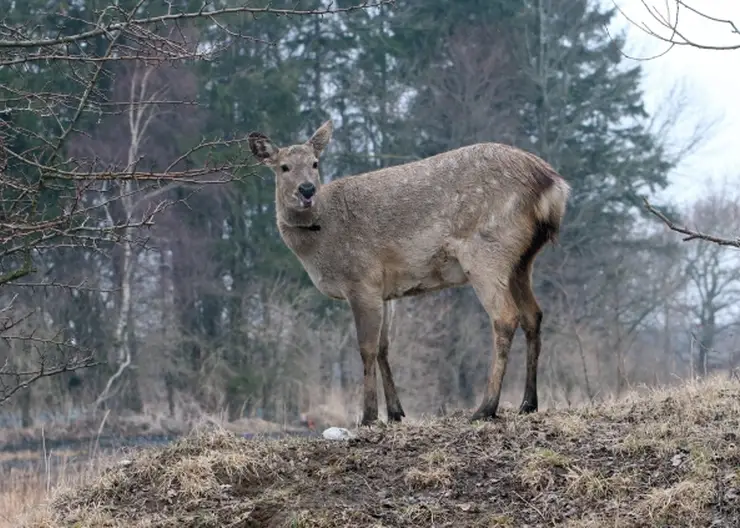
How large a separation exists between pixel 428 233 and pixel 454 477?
3067 mm

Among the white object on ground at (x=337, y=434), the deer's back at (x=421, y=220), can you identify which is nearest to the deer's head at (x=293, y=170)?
the deer's back at (x=421, y=220)

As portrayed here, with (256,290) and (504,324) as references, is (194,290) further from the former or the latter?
(504,324)

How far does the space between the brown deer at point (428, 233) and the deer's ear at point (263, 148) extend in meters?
0.01

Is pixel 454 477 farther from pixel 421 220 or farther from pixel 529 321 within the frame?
pixel 421 220

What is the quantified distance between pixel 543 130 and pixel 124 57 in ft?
94.4

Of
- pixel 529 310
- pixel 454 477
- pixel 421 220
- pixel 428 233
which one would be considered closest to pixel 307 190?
pixel 421 220

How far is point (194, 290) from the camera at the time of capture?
31828 millimetres

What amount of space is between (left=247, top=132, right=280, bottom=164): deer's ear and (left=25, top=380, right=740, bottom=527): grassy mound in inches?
123

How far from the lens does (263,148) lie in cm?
1007

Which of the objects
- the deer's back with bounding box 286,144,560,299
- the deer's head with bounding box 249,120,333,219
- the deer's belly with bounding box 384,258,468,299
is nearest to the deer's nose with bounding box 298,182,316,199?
the deer's head with bounding box 249,120,333,219

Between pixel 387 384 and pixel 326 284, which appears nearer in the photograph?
pixel 326 284

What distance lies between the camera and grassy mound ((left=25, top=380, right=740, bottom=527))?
20.3 feet

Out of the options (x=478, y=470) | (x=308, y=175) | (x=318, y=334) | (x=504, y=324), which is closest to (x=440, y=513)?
(x=478, y=470)

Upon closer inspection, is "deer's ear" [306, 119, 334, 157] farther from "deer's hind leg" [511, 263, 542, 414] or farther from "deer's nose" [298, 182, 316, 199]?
"deer's hind leg" [511, 263, 542, 414]
